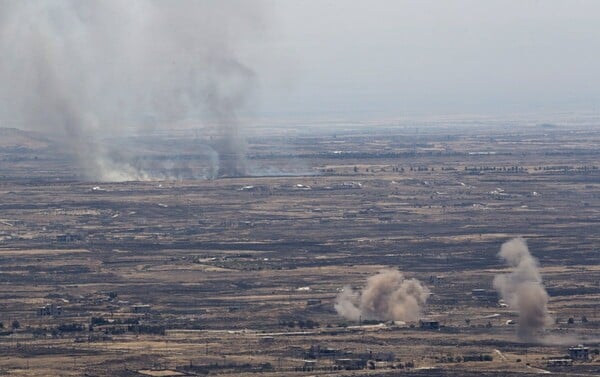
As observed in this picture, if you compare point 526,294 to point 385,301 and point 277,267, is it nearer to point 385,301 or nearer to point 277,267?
point 385,301

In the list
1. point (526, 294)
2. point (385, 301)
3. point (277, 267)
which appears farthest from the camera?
point (277, 267)

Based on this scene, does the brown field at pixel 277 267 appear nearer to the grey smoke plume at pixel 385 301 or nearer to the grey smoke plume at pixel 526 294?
the grey smoke plume at pixel 526 294

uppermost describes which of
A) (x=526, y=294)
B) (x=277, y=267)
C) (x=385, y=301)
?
(x=526, y=294)

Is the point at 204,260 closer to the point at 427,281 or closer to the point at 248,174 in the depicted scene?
the point at 427,281

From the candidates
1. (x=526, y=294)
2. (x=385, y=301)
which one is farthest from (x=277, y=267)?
(x=526, y=294)

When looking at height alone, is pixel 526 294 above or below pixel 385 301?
above

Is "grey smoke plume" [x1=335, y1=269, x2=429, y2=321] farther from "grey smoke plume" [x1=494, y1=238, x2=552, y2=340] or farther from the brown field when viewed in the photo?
"grey smoke plume" [x1=494, y1=238, x2=552, y2=340]

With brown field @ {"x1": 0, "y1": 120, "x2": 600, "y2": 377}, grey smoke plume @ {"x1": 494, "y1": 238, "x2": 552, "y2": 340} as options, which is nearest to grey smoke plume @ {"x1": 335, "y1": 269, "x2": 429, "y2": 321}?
brown field @ {"x1": 0, "y1": 120, "x2": 600, "y2": 377}
